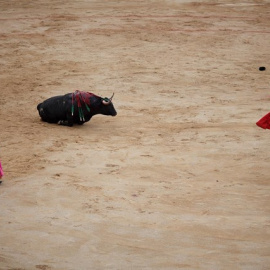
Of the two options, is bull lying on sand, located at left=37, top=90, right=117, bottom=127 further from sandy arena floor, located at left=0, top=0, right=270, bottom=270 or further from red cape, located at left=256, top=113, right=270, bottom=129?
red cape, located at left=256, top=113, right=270, bottom=129

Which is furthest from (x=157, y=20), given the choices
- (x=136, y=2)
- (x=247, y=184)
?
(x=247, y=184)

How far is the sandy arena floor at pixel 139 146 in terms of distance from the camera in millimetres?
6559

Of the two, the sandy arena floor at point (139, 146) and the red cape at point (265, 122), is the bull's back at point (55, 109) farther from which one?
the red cape at point (265, 122)

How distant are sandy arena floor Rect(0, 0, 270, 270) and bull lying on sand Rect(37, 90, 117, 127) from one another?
191 millimetres

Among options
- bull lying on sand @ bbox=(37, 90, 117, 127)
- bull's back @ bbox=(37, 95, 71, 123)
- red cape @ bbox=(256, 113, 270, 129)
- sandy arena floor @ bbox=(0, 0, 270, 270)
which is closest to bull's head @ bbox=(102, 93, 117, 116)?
bull lying on sand @ bbox=(37, 90, 117, 127)

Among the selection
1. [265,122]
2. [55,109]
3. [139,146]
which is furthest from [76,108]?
[265,122]

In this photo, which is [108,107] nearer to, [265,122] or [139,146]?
[139,146]

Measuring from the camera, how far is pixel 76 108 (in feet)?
33.2

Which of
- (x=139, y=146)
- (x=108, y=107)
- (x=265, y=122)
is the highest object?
(x=265, y=122)

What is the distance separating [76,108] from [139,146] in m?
1.33

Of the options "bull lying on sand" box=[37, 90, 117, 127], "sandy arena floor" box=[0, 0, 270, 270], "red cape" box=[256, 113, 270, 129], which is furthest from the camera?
"bull lying on sand" box=[37, 90, 117, 127]

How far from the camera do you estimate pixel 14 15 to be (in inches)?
692

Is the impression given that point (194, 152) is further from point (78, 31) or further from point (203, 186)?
point (78, 31)

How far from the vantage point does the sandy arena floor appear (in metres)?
6.56
